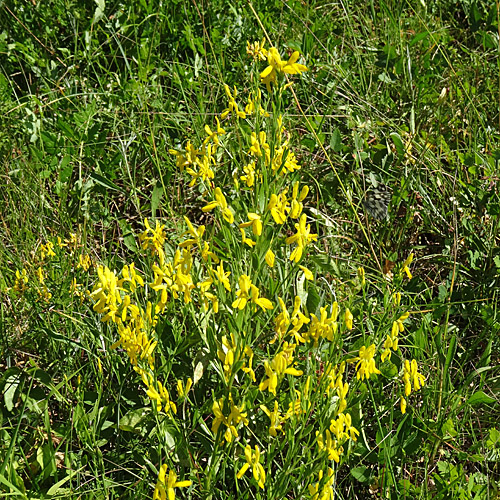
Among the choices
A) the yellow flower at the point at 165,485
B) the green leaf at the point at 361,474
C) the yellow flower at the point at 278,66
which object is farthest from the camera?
the green leaf at the point at 361,474

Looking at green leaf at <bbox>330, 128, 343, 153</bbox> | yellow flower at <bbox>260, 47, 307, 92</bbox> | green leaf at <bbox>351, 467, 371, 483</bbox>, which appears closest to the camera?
yellow flower at <bbox>260, 47, 307, 92</bbox>

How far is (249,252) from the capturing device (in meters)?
1.85

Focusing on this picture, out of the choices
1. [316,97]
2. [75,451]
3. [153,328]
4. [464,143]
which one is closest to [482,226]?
[464,143]

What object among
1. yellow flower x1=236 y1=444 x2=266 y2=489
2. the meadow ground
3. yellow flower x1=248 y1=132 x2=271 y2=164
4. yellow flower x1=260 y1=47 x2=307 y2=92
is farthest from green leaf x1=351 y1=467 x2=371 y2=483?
yellow flower x1=260 y1=47 x2=307 y2=92

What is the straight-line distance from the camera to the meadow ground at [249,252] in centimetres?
167

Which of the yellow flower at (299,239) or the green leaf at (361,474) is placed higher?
the yellow flower at (299,239)

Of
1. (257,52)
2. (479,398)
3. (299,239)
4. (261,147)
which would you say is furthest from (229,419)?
(257,52)

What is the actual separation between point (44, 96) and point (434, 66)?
1.72m

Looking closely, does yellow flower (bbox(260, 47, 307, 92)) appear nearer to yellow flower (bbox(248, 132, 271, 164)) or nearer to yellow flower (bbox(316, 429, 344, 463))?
yellow flower (bbox(248, 132, 271, 164))

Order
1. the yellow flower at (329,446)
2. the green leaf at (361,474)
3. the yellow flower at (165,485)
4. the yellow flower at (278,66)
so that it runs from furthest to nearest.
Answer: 1. the green leaf at (361,474)
2. the yellow flower at (278,66)
3. the yellow flower at (329,446)
4. the yellow flower at (165,485)

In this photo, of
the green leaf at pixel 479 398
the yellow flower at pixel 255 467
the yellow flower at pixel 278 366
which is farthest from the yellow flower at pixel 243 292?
the green leaf at pixel 479 398

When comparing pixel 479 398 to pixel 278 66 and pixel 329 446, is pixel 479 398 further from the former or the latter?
pixel 278 66

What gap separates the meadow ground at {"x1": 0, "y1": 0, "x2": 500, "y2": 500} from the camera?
1.67 metres

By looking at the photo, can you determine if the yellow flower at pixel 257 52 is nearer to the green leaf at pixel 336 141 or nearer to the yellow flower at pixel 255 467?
the green leaf at pixel 336 141
